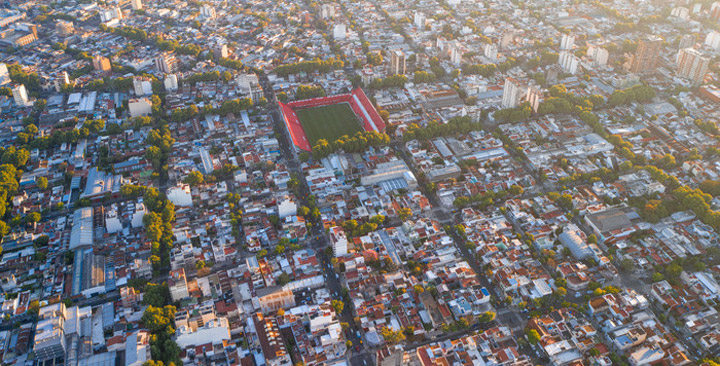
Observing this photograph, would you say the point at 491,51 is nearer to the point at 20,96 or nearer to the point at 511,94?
the point at 511,94

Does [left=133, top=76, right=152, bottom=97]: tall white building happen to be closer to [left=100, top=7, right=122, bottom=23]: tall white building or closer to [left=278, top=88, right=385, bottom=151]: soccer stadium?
[left=278, top=88, right=385, bottom=151]: soccer stadium

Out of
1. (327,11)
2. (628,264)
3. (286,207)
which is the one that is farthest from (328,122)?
(327,11)

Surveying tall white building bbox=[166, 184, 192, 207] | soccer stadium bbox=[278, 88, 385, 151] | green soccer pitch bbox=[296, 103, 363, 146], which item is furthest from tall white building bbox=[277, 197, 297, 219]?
green soccer pitch bbox=[296, 103, 363, 146]

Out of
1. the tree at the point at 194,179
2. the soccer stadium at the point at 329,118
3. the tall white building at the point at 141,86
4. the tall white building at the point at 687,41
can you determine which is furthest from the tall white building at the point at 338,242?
the tall white building at the point at 687,41

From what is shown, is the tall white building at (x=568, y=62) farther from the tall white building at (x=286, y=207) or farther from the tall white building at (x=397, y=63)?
the tall white building at (x=286, y=207)

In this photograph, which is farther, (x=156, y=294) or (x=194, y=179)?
Answer: (x=194, y=179)

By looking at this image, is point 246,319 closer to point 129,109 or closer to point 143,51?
point 129,109

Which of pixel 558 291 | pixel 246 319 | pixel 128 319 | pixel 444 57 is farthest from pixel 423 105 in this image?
pixel 128 319
